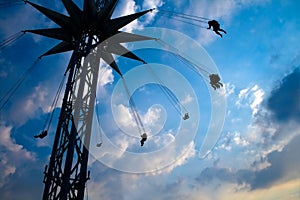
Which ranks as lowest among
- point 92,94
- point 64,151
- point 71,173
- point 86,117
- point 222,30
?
point 71,173

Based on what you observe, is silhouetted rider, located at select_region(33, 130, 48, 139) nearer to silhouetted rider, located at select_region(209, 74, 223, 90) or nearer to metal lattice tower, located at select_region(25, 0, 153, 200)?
metal lattice tower, located at select_region(25, 0, 153, 200)

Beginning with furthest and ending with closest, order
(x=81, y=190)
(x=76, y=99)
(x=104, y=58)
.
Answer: (x=104, y=58) → (x=76, y=99) → (x=81, y=190)

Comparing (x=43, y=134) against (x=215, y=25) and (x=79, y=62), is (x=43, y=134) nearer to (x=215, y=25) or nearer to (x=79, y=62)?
(x=79, y=62)

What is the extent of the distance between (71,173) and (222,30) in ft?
32.1

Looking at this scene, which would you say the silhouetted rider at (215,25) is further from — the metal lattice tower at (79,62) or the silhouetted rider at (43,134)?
the silhouetted rider at (43,134)

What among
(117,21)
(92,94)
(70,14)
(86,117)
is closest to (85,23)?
(70,14)

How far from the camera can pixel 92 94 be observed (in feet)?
41.5

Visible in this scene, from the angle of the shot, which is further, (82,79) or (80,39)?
(80,39)

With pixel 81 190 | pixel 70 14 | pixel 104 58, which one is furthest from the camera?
pixel 104 58

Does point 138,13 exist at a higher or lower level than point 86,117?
higher

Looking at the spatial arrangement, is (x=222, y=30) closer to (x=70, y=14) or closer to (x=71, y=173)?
(x=70, y=14)

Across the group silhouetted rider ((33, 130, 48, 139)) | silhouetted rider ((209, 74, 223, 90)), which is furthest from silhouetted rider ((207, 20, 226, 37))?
silhouetted rider ((33, 130, 48, 139))

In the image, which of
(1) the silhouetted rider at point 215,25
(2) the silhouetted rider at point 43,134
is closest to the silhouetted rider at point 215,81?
(1) the silhouetted rider at point 215,25

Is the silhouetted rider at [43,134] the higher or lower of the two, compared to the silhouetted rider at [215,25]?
lower
